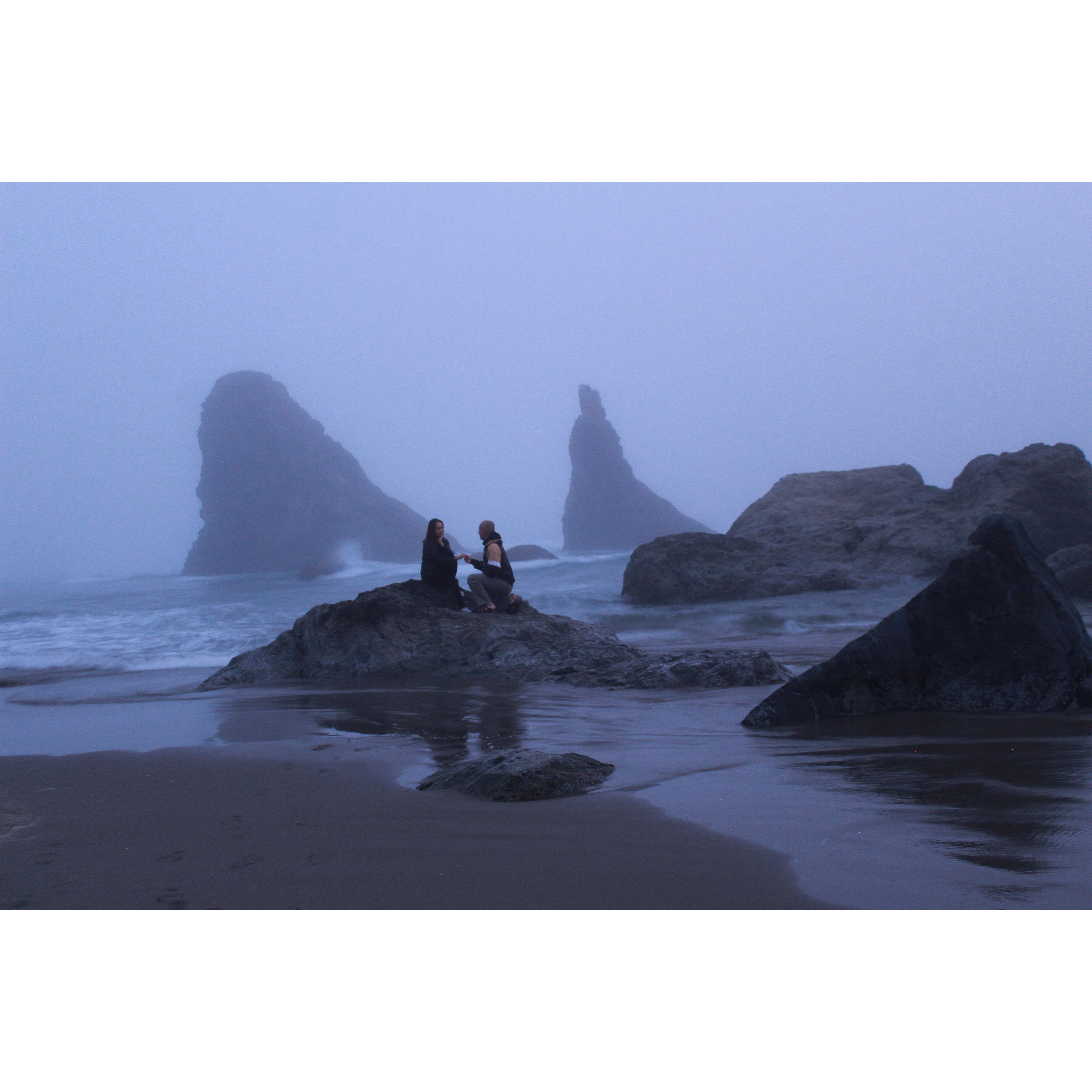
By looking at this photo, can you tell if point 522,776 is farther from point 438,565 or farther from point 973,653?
point 438,565

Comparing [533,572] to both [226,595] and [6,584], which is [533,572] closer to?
[226,595]

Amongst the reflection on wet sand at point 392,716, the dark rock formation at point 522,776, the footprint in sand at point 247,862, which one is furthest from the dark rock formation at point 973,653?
the footprint in sand at point 247,862

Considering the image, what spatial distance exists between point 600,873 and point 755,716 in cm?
262

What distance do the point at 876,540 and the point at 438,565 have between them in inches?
498

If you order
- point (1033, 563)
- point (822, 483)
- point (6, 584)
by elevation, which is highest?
point (822, 483)

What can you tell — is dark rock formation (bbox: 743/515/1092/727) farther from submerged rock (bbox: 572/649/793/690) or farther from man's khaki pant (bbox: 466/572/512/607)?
man's khaki pant (bbox: 466/572/512/607)

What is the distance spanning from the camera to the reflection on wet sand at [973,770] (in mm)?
2375

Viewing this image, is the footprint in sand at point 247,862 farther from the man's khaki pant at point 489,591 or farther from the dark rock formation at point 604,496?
the dark rock formation at point 604,496

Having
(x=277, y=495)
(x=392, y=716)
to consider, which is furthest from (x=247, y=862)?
→ (x=277, y=495)

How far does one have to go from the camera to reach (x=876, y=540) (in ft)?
58.6

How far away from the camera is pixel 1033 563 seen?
4.66m

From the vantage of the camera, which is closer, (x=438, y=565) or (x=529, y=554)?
(x=438, y=565)

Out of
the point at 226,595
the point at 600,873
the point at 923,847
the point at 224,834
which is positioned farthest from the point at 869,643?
the point at 226,595

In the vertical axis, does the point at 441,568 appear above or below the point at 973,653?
above
